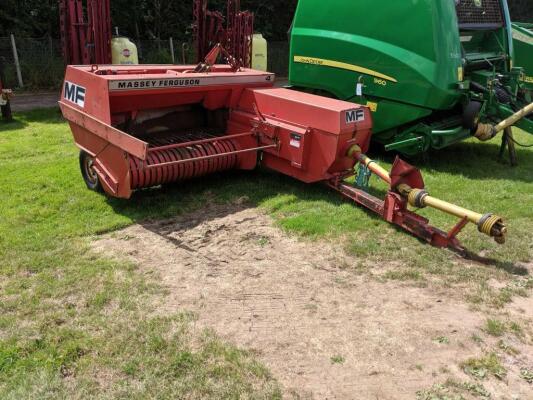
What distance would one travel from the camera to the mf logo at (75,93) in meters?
4.97

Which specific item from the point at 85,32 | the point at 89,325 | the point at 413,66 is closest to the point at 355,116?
the point at 413,66

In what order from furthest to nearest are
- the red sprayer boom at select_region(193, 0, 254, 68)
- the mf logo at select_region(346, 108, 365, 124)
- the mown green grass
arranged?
the red sprayer boom at select_region(193, 0, 254, 68), the mf logo at select_region(346, 108, 365, 124), the mown green grass

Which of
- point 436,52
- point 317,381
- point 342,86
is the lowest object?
point 317,381

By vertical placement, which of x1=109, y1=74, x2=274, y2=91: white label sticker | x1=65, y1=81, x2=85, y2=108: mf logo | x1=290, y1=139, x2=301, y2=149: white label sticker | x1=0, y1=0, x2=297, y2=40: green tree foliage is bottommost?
x1=290, y1=139, x2=301, y2=149: white label sticker

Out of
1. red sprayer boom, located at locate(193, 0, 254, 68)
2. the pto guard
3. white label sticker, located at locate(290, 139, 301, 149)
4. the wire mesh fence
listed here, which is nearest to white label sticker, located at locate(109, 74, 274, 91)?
white label sticker, located at locate(290, 139, 301, 149)

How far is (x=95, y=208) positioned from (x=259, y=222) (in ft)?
4.98

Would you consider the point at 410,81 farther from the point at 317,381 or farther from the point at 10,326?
the point at 10,326

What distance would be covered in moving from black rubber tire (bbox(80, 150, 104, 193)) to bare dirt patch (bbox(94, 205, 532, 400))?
91 cm

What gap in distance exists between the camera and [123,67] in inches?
211

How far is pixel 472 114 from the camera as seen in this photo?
5.87 metres

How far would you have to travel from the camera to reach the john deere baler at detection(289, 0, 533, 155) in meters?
5.66

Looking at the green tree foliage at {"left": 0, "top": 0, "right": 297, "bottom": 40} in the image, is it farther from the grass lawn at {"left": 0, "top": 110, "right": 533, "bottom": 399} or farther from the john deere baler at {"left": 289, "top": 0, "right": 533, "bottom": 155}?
the john deere baler at {"left": 289, "top": 0, "right": 533, "bottom": 155}

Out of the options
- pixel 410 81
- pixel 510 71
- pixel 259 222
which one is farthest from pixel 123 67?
pixel 510 71

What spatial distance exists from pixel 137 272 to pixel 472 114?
4083 mm
